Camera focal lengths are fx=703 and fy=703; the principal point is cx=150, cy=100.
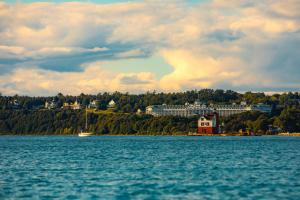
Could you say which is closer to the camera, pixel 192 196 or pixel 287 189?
pixel 192 196

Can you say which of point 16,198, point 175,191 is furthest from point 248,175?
point 16,198

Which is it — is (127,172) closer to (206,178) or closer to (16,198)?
(206,178)

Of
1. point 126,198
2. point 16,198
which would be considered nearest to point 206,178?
point 126,198

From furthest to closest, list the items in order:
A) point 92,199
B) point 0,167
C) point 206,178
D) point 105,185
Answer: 1. point 0,167
2. point 206,178
3. point 105,185
4. point 92,199

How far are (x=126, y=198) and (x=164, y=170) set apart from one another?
1913 cm

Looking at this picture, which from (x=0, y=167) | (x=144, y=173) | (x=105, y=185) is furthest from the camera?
(x=0, y=167)

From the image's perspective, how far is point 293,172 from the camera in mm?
58531

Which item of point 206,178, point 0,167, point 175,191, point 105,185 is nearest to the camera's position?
point 175,191

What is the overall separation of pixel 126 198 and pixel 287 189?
10.9 metres

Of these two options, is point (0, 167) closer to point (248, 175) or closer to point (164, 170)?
point (164, 170)

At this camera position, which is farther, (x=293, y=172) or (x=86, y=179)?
(x=293, y=172)

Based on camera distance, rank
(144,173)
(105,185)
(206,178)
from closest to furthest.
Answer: (105,185) → (206,178) → (144,173)

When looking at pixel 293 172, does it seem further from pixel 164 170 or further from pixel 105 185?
pixel 105 185

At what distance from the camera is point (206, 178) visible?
2108 inches
